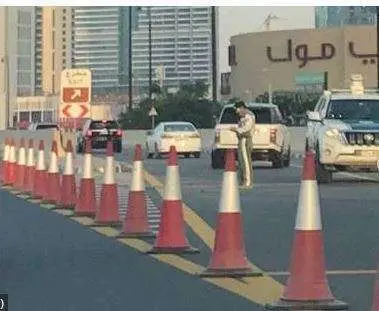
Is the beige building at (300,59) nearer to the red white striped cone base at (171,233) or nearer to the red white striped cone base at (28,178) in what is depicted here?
the red white striped cone base at (28,178)

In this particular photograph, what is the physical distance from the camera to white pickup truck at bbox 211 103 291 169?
32.8 meters

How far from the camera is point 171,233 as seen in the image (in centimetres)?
1216

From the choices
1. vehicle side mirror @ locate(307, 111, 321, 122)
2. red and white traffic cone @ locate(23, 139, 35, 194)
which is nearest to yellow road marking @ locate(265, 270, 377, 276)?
red and white traffic cone @ locate(23, 139, 35, 194)

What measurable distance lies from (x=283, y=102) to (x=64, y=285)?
71.7m

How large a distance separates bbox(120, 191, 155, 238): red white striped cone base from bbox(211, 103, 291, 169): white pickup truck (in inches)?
735

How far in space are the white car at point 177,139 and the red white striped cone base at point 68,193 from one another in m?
22.5

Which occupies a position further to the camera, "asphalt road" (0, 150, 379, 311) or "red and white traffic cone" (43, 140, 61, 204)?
"red and white traffic cone" (43, 140, 61, 204)

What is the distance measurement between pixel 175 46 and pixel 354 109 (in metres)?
57.6

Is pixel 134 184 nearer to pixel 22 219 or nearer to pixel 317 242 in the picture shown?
pixel 22 219

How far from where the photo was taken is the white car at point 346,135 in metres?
23.4

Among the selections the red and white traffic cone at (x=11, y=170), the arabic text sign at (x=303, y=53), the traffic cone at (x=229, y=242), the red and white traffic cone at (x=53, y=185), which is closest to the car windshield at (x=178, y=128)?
the red and white traffic cone at (x=11, y=170)

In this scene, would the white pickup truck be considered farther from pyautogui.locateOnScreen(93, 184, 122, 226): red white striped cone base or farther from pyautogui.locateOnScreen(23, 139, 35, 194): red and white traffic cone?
pyautogui.locateOnScreen(93, 184, 122, 226): red white striped cone base

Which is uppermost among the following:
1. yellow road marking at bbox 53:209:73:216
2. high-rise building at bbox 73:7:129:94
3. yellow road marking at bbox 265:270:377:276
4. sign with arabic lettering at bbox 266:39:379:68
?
sign with arabic lettering at bbox 266:39:379:68

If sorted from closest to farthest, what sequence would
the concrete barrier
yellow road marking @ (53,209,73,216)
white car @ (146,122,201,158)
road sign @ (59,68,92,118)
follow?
yellow road marking @ (53,209,73,216)
road sign @ (59,68,92,118)
white car @ (146,122,201,158)
the concrete barrier
